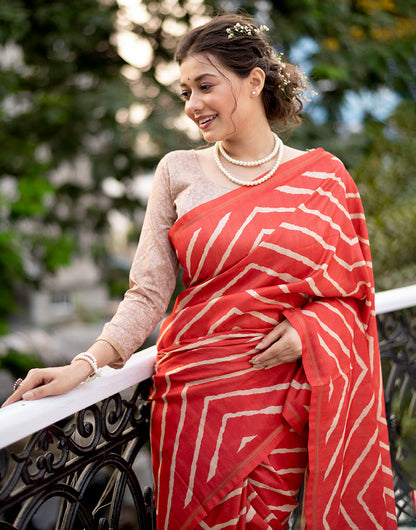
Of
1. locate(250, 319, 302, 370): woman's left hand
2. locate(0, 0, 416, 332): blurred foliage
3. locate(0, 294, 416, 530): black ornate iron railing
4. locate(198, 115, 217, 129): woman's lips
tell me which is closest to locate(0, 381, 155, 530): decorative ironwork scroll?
locate(0, 294, 416, 530): black ornate iron railing

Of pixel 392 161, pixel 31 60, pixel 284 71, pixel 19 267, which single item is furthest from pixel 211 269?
pixel 31 60

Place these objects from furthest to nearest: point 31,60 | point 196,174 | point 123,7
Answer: point 31,60, point 123,7, point 196,174

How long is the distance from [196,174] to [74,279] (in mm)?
12439

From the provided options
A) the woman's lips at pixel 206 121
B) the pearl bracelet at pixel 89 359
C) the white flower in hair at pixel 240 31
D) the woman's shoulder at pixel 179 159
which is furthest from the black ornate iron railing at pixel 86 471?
the white flower in hair at pixel 240 31

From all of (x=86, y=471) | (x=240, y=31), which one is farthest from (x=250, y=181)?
(x=86, y=471)

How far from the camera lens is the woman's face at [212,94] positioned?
164 centimetres

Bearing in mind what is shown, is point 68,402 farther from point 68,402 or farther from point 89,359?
point 89,359

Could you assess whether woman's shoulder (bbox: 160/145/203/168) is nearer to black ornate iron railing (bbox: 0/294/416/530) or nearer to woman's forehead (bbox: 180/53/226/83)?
woman's forehead (bbox: 180/53/226/83)

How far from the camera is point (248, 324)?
1.58m

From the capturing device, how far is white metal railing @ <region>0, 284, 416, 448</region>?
1.28m

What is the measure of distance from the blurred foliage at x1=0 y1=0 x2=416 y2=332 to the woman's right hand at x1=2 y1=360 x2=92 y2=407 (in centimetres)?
406

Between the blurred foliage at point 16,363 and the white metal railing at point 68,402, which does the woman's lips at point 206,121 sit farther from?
the blurred foliage at point 16,363

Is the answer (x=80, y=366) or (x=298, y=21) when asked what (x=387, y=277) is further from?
(x=80, y=366)

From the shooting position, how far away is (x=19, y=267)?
5699 millimetres
